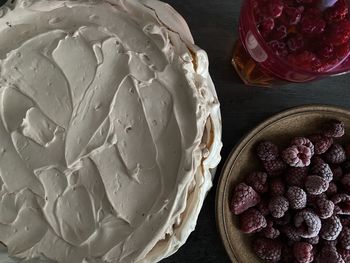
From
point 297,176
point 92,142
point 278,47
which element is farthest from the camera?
point 297,176

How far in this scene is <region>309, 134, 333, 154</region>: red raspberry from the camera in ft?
3.93

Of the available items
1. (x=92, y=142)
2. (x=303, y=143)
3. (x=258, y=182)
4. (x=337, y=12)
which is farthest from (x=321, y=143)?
(x=92, y=142)

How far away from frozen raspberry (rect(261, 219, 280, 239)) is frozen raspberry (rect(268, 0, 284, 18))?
0.41m

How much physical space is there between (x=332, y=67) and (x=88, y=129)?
45cm

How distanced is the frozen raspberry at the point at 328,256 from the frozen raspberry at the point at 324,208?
7 centimetres

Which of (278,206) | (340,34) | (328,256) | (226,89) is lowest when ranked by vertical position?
(328,256)

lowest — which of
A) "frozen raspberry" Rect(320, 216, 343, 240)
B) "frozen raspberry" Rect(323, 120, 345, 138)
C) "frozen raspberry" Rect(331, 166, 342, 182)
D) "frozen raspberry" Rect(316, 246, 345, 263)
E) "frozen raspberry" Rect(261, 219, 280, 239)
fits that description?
"frozen raspberry" Rect(316, 246, 345, 263)

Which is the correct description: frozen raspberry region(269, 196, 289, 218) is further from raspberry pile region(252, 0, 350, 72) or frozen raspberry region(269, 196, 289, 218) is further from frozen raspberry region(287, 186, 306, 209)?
raspberry pile region(252, 0, 350, 72)

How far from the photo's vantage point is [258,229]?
1.18 meters

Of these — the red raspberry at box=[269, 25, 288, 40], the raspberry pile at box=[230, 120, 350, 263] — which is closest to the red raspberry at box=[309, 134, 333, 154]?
the raspberry pile at box=[230, 120, 350, 263]

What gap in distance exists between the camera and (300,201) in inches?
45.8

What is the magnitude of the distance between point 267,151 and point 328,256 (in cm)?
24

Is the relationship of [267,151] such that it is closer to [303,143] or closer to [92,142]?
[303,143]

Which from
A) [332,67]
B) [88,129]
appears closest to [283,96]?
[332,67]
